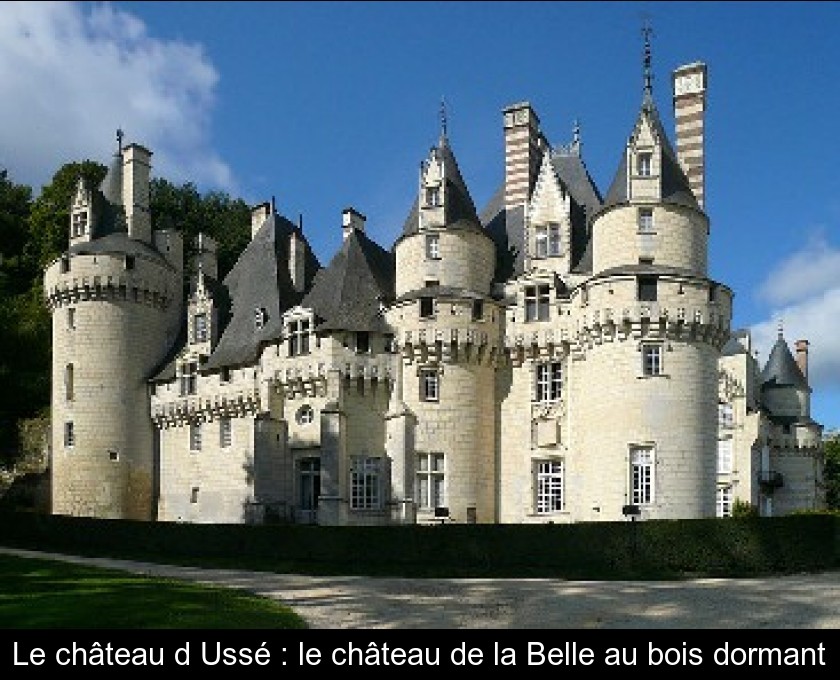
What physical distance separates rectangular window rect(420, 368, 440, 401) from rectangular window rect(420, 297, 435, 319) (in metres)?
1.88

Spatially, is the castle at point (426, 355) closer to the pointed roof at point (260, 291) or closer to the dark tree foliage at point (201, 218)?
the pointed roof at point (260, 291)

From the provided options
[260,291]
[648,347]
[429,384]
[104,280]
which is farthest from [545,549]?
[104,280]

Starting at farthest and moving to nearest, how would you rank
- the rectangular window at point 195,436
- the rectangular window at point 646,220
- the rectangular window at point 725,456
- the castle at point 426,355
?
the rectangular window at point 725,456
the rectangular window at point 195,436
the rectangular window at point 646,220
the castle at point 426,355

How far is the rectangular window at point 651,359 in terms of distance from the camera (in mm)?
32000

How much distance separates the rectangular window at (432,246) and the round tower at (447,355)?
0.11ft

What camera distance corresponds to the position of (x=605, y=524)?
28531 millimetres

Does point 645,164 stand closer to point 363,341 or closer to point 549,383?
point 549,383

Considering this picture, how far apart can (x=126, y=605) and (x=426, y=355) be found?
17854 millimetres

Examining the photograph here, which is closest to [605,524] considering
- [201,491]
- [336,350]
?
[336,350]

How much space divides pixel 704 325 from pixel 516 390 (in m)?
6.73

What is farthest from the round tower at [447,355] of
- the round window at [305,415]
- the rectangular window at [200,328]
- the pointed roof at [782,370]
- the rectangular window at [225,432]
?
the pointed roof at [782,370]

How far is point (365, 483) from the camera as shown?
1390 inches

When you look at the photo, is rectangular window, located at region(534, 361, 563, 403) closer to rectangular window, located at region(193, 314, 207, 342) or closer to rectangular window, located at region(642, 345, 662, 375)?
rectangular window, located at region(642, 345, 662, 375)
